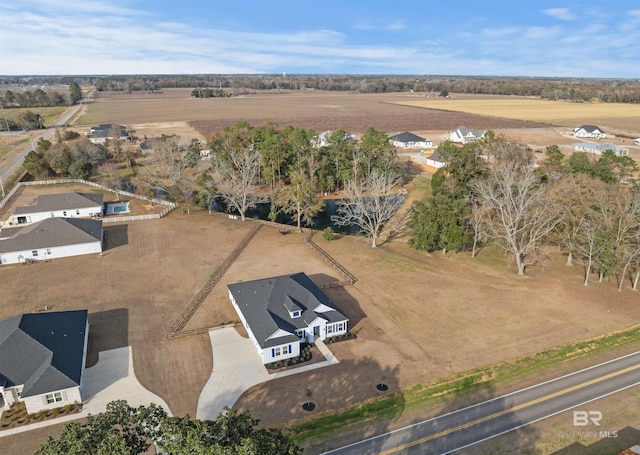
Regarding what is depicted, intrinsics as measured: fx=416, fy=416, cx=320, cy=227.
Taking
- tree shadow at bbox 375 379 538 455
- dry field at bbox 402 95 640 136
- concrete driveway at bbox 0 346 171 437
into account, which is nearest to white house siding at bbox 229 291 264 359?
concrete driveway at bbox 0 346 171 437

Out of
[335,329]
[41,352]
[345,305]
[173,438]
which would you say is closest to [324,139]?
[345,305]

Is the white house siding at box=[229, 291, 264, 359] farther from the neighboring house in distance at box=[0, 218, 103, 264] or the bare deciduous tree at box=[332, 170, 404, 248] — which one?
Result: the neighboring house in distance at box=[0, 218, 103, 264]

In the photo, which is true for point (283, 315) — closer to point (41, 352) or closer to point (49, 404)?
point (49, 404)

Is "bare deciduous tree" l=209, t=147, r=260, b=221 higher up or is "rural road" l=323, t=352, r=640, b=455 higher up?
"bare deciduous tree" l=209, t=147, r=260, b=221

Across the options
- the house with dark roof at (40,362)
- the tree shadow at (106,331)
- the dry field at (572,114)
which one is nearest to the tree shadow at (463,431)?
the house with dark roof at (40,362)

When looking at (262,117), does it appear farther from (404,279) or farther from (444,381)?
(444,381)

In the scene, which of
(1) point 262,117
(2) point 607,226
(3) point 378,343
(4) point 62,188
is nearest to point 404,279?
(3) point 378,343

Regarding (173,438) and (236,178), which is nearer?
(173,438)
